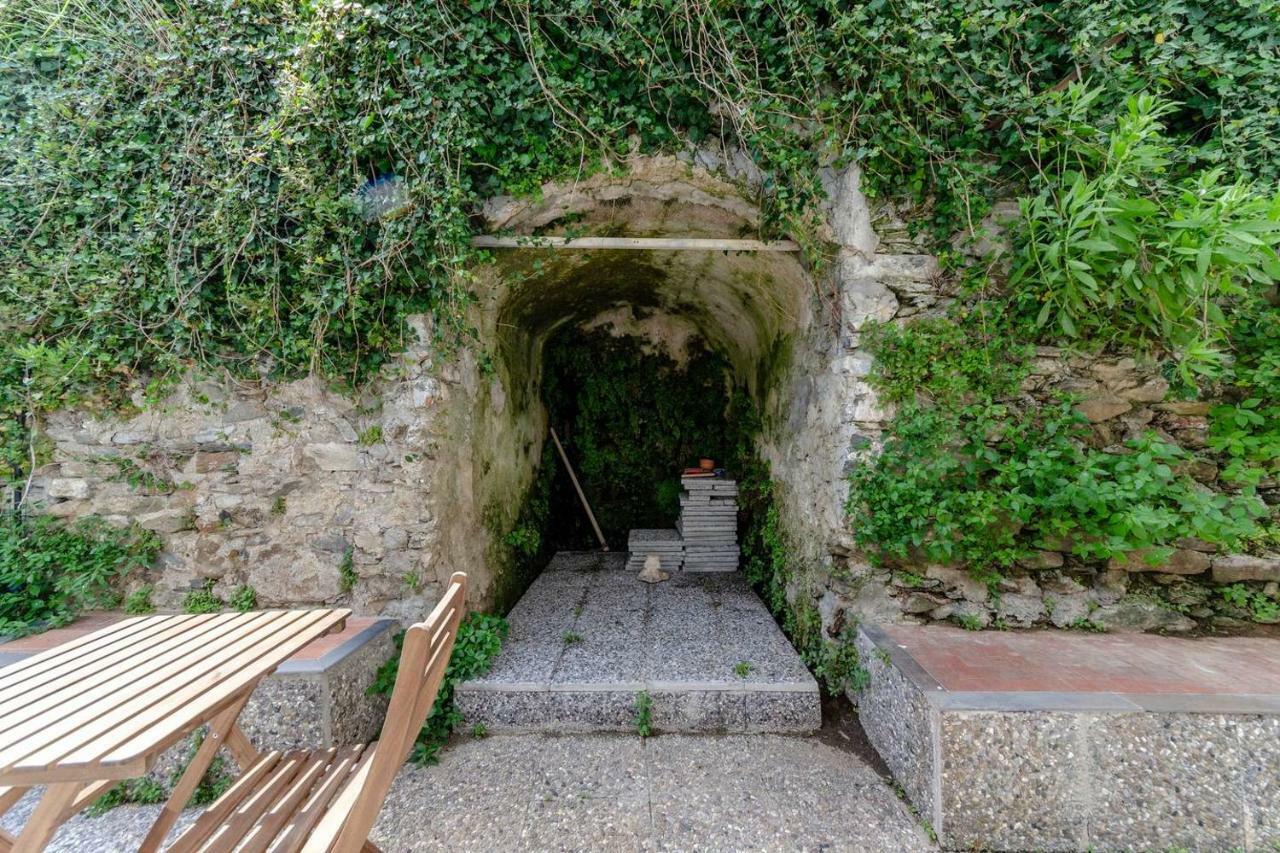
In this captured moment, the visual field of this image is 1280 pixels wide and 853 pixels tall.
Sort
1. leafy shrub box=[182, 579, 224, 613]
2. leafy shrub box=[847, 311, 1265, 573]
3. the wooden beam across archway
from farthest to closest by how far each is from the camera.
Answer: the wooden beam across archway < leafy shrub box=[182, 579, 224, 613] < leafy shrub box=[847, 311, 1265, 573]

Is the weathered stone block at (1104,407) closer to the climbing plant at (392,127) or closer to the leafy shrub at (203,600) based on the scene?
the climbing plant at (392,127)

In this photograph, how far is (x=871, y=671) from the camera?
94.9 inches

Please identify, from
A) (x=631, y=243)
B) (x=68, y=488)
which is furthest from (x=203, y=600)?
(x=631, y=243)

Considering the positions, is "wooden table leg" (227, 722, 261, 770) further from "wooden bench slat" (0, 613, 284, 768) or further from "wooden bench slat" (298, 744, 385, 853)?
"wooden bench slat" (298, 744, 385, 853)

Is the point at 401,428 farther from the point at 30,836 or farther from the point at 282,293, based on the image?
the point at 30,836

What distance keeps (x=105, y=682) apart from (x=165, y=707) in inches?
13.2

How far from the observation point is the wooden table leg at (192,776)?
137 centimetres

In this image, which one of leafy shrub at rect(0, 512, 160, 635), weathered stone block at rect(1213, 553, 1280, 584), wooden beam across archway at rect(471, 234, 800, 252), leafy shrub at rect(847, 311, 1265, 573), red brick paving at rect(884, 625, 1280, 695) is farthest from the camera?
wooden beam across archway at rect(471, 234, 800, 252)

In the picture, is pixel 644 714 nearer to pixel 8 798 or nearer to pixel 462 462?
pixel 462 462

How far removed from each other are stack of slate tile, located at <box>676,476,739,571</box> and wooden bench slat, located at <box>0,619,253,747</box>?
3568 millimetres

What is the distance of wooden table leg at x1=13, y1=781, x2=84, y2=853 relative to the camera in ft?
3.35

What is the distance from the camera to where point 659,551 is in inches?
185

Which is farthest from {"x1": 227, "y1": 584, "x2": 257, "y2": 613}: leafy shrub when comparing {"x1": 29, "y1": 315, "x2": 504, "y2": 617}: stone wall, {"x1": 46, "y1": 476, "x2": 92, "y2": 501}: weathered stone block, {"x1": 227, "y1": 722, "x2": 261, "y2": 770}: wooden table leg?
{"x1": 227, "y1": 722, "x2": 261, "y2": 770}: wooden table leg

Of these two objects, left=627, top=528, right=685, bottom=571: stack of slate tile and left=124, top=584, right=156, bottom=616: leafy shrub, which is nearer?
left=124, top=584, right=156, bottom=616: leafy shrub
